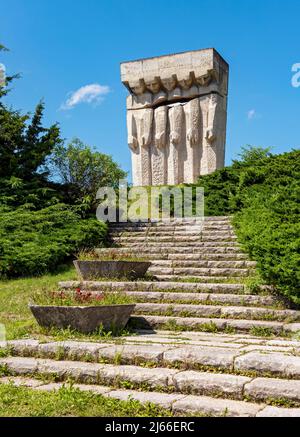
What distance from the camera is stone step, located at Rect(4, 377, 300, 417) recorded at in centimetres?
418

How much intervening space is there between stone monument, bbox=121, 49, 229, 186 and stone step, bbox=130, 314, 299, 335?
38.8 ft

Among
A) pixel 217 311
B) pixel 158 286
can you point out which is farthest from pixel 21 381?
pixel 158 286

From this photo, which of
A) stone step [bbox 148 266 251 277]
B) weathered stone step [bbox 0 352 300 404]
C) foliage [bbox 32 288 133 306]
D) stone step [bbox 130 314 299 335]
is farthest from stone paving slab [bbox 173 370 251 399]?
stone step [bbox 148 266 251 277]

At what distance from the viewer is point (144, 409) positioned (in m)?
4.40

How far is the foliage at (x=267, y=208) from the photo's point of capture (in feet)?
26.4

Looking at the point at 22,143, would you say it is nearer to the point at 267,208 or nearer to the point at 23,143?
the point at 23,143

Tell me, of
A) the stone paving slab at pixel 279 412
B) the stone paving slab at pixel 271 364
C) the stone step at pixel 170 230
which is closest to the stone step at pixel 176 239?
the stone step at pixel 170 230

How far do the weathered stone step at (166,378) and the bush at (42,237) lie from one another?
589 cm

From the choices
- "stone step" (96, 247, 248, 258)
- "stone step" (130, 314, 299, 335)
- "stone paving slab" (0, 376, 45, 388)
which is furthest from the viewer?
"stone step" (96, 247, 248, 258)

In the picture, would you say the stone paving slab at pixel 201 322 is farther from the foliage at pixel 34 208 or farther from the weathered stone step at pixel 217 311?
the foliage at pixel 34 208

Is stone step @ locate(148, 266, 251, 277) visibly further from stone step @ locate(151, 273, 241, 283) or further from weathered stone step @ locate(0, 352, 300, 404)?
weathered stone step @ locate(0, 352, 300, 404)

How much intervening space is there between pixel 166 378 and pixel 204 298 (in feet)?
12.3
